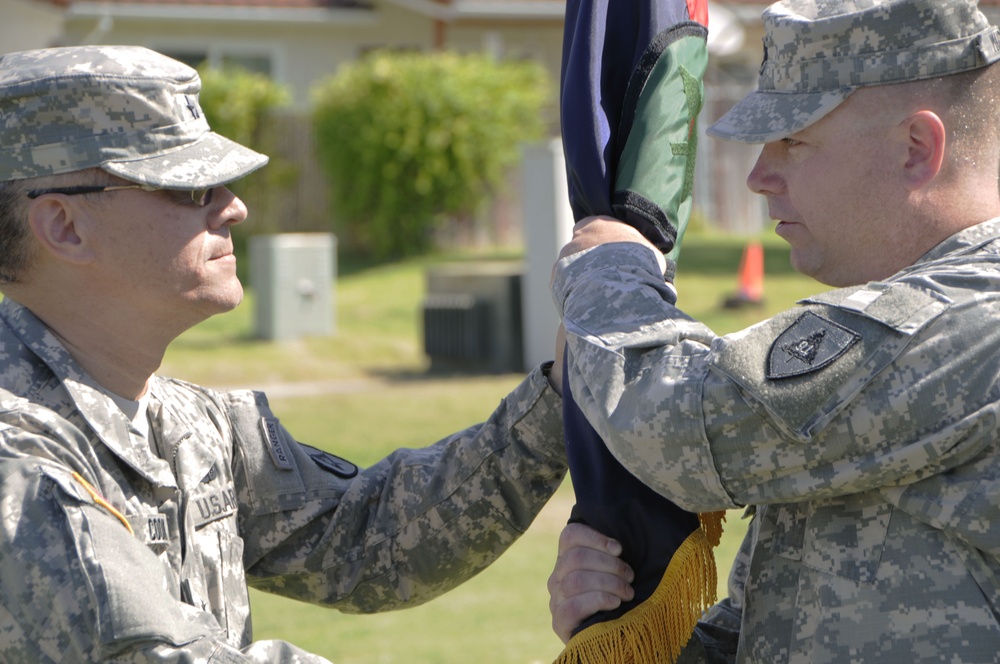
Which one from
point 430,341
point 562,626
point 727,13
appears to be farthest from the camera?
point 727,13

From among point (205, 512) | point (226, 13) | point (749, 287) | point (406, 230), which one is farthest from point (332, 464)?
point (226, 13)

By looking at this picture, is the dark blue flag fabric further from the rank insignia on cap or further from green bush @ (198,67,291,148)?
green bush @ (198,67,291,148)

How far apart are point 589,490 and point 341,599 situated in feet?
2.62

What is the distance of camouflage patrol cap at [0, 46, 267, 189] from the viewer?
2.44 metres

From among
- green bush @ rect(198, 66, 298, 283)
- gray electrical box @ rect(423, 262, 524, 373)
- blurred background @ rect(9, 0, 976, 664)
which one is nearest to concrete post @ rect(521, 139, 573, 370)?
blurred background @ rect(9, 0, 976, 664)

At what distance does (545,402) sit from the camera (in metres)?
2.85

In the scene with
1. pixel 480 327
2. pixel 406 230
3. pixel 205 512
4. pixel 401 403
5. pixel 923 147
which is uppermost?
pixel 923 147

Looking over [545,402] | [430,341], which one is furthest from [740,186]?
[545,402]

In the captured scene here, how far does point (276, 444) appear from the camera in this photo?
9.57 feet

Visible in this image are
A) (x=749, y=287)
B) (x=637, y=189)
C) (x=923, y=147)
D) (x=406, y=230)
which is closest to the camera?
(x=923, y=147)

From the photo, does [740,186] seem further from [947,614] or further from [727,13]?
[947,614]

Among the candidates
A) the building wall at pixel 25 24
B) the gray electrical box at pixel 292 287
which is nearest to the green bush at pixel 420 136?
the building wall at pixel 25 24

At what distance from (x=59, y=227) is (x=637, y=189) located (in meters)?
1.18

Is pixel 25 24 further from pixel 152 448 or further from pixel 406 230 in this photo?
pixel 152 448
